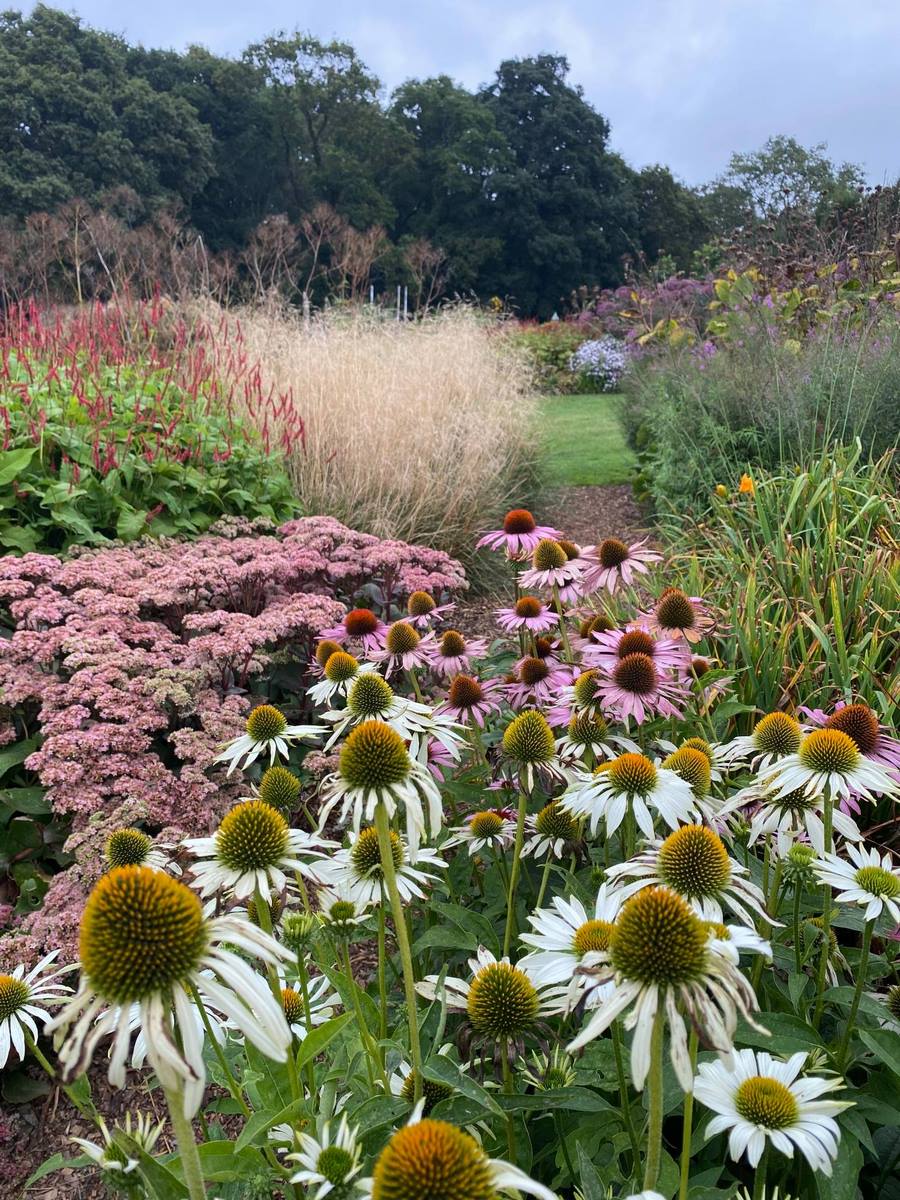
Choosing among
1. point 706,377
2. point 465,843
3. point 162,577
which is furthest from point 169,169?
point 465,843

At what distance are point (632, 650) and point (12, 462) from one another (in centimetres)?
294

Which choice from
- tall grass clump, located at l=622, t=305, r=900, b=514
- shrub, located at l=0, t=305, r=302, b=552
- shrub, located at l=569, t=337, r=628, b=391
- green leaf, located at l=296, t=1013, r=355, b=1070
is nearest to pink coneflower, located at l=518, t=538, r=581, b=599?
green leaf, located at l=296, t=1013, r=355, b=1070

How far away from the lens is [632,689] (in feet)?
5.29

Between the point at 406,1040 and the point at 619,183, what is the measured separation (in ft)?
111

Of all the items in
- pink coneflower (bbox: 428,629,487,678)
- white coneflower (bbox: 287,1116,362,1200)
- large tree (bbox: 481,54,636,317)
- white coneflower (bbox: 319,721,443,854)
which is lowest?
pink coneflower (bbox: 428,629,487,678)

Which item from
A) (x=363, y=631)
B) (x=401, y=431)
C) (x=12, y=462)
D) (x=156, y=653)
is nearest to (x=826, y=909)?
(x=363, y=631)

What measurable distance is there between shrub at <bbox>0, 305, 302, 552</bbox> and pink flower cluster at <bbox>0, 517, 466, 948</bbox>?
0.44 m

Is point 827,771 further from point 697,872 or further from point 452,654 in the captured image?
point 452,654

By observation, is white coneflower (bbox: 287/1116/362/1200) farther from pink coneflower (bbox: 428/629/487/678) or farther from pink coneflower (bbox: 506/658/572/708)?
pink coneflower (bbox: 428/629/487/678)

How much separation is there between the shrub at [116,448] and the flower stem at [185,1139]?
3.14m

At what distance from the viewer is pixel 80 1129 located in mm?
1865

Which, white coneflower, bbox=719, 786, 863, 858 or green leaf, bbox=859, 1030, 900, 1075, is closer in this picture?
green leaf, bbox=859, 1030, 900, 1075

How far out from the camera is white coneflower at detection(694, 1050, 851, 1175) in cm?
89

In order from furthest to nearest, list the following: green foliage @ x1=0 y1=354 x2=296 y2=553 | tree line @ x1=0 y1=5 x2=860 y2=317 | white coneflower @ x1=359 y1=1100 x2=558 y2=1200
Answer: tree line @ x1=0 y1=5 x2=860 y2=317 → green foliage @ x1=0 y1=354 x2=296 y2=553 → white coneflower @ x1=359 y1=1100 x2=558 y2=1200
